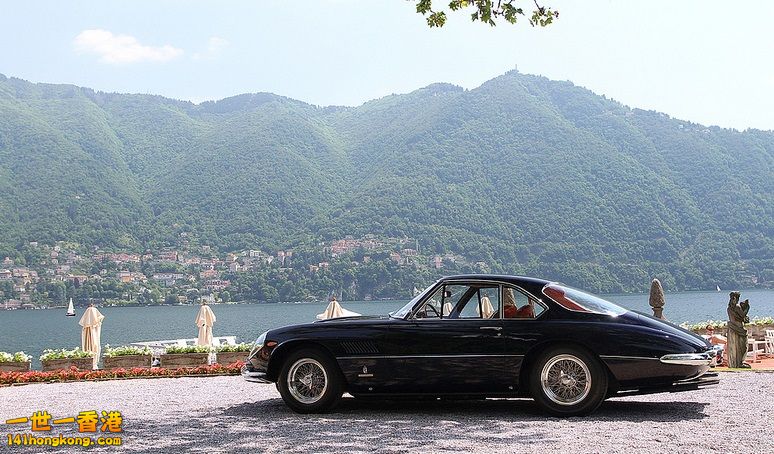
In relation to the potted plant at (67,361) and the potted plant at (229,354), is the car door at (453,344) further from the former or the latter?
the potted plant at (67,361)

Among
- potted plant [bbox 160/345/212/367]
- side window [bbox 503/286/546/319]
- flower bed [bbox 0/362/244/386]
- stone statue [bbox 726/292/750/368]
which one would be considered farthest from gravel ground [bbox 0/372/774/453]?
potted plant [bbox 160/345/212/367]

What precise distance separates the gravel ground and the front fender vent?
679 mm

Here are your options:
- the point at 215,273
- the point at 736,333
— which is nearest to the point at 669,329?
the point at 736,333

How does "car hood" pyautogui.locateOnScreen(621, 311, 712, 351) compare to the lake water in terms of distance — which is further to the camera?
the lake water

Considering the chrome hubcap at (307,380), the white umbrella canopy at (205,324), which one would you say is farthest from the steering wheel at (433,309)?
the white umbrella canopy at (205,324)

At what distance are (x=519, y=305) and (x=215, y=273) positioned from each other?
139424 millimetres

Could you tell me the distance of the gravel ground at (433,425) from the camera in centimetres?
705

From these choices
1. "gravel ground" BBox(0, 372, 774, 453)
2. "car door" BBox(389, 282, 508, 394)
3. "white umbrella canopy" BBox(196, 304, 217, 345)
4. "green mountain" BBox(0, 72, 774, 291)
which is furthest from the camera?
"green mountain" BBox(0, 72, 774, 291)

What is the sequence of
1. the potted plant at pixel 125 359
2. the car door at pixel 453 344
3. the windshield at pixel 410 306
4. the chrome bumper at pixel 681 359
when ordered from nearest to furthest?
the chrome bumper at pixel 681 359 → the car door at pixel 453 344 → the windshield at pixel 410 306 → the potted plant at pixel 125 359

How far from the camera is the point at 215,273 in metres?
145

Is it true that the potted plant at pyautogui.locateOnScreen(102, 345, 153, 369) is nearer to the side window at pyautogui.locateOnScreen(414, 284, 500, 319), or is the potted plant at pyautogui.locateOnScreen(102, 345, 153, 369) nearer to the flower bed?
the flower bed

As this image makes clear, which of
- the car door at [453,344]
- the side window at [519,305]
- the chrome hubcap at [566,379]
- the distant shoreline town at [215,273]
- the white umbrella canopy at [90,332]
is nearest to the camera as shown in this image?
the chrome hubcap at [566,379]

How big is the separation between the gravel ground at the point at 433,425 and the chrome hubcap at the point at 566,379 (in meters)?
0.26

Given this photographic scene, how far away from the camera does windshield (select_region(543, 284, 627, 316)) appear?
8.98 metres
